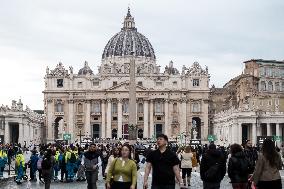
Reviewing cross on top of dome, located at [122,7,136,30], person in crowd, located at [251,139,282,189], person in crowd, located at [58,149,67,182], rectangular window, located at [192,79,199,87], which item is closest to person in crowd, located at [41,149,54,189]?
person in crowd, located at [58,149,67,182]

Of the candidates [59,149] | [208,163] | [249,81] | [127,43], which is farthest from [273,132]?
[208,163]

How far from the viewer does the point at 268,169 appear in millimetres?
11945

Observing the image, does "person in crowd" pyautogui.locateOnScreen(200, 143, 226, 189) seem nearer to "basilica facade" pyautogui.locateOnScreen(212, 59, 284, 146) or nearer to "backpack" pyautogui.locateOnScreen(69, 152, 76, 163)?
"backpack" pyautogui.locateOnScreen(69, 152, 76, 163)

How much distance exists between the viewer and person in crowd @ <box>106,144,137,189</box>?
12.0 metres

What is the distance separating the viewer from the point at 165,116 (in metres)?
125

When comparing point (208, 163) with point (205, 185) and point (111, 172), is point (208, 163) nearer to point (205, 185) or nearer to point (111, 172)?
point (205, 185)

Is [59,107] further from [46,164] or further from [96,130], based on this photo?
[46,164]

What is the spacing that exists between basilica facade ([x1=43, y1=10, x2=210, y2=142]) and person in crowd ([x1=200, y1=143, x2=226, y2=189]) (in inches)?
4267

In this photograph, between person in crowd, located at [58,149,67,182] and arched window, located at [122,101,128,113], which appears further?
arched window, located at [122,101,128,113]

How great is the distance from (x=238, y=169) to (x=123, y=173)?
11.3 feet

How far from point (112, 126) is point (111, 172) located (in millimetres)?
113171

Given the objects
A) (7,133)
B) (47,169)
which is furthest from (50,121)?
(47,169)

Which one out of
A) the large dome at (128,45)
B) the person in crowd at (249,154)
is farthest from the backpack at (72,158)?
the large dome at (128,45)

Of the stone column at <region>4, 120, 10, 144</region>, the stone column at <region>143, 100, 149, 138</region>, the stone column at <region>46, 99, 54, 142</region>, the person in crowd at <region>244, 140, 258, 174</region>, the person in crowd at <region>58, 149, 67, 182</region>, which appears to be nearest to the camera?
the person in crowd at <region>244, 140, 258, 174</region>
